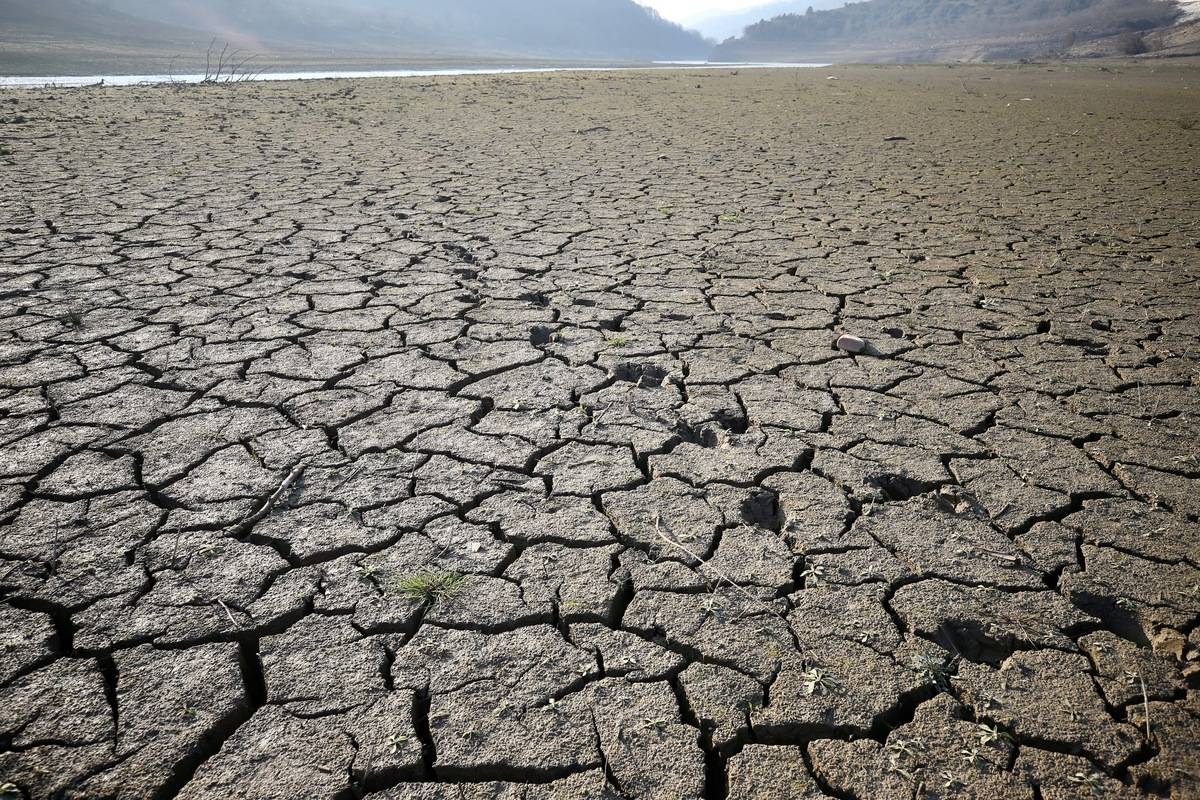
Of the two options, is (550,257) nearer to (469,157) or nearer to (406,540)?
(406,540)

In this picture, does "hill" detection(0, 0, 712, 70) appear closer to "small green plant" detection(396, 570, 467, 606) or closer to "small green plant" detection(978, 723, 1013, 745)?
"small green plant" detection(396, 570, 467, 606)

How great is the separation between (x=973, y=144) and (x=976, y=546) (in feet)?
27.6

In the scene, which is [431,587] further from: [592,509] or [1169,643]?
[1169,643]

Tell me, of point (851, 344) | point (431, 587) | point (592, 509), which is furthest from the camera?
point (851, 344)

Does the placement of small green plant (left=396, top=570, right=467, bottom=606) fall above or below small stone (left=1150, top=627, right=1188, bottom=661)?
above

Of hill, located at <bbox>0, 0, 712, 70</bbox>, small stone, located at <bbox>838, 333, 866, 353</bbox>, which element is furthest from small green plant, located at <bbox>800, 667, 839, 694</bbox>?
hill, located at <bbox>0, 0, 712, 70</bbox>

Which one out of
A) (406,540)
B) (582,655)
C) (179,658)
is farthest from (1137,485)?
(179,658)

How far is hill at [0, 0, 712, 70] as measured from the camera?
3853 cm

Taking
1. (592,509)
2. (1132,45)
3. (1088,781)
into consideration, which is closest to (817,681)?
(1088,781)

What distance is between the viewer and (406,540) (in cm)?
197

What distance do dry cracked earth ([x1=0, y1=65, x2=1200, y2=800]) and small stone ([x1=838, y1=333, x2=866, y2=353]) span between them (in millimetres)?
136

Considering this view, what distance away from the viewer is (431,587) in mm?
1793

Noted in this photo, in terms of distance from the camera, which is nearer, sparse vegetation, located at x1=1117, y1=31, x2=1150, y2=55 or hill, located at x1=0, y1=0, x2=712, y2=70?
hill, located at x1=0, y1=0, x2=712, y2=70

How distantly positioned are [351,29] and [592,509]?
241 feet
